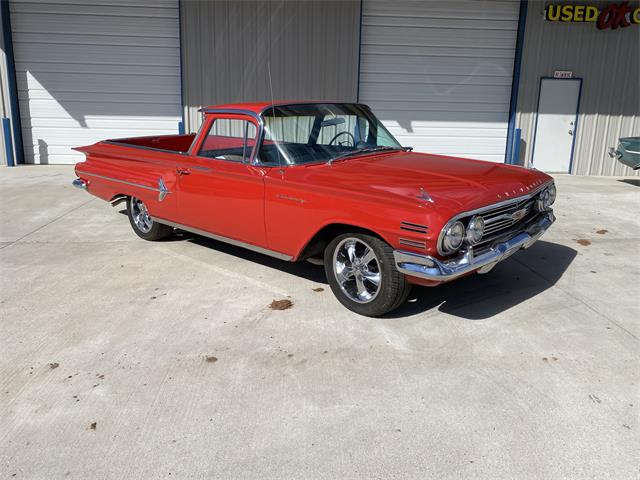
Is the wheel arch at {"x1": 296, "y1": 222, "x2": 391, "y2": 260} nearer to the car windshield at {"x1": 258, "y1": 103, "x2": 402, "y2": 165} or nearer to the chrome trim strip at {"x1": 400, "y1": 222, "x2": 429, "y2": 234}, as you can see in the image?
the chrome trim strip at {"x1": 400, "y1": 222, "x2": 429, "y2": 234}

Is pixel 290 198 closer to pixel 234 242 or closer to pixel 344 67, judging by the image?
pixel 234 242

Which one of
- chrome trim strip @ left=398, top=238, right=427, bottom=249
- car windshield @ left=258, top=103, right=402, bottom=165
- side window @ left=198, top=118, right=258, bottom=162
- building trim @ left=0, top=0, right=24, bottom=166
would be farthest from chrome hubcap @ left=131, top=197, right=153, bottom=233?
building trim @ left=0, top=0, right=24, bottom=166

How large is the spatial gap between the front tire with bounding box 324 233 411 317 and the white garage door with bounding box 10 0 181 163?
9643mm

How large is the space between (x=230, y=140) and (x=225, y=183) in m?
0.63

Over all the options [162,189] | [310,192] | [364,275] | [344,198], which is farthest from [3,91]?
[364,275]

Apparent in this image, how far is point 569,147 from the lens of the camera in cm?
1290

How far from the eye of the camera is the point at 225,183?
4930 millimetres

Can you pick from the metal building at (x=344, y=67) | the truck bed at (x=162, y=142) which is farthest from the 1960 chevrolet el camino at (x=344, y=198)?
the metal building at (x=344, y=67)

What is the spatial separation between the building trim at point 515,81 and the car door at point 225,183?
921cm

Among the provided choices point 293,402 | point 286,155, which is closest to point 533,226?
point 286,155

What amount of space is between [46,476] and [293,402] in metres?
1.27

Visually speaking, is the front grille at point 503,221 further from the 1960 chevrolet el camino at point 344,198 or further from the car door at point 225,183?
the car door at point 225,183

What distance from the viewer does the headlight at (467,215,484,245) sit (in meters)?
3.80

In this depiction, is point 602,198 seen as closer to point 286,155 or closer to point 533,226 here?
point 533,226
